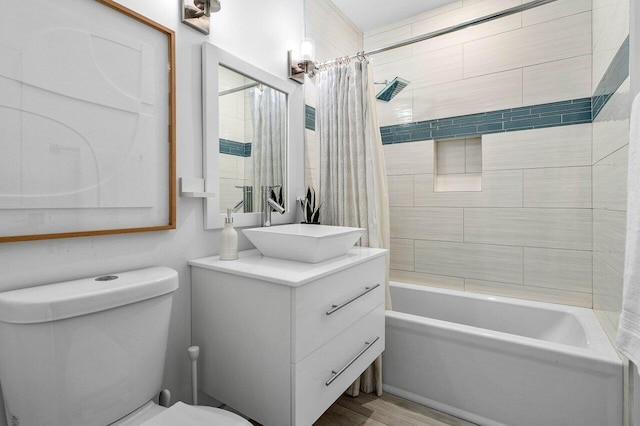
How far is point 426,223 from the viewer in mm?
2557

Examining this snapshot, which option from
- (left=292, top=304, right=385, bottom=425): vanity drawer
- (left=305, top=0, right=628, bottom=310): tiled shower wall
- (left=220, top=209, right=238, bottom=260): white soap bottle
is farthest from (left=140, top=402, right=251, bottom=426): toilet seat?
(left=305, top=0, right=628, bottom=310): tiled shower wall

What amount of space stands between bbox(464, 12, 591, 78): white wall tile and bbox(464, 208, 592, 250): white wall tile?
0.99 meters

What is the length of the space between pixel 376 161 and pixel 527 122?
3.69 ft

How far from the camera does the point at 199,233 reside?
1.41 m

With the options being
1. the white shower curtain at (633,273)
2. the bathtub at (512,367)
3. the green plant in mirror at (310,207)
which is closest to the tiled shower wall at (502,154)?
the bathtub at (512,367)

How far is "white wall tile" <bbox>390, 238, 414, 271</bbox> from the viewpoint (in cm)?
Result: 263

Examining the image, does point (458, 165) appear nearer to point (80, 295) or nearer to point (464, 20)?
point (464, 20)

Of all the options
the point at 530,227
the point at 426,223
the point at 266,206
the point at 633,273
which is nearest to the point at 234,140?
the point at 266,206

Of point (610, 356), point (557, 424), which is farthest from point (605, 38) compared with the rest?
point (557, 424)

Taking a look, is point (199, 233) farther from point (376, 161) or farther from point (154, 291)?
point (376, 161)

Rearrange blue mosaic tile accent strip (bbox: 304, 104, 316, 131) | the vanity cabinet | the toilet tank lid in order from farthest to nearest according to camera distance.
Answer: blue mosaic tile accent strip (bbox: 304, 104, 316, 131), the vanity cabinet, the toilet tank lid

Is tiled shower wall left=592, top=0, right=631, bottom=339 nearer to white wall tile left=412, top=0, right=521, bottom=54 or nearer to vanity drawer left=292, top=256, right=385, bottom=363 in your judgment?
white wall tile left=412, top=0, right=521, bottom=54

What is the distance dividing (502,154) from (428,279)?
41.9 inches

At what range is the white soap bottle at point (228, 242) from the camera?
1.36 metres
